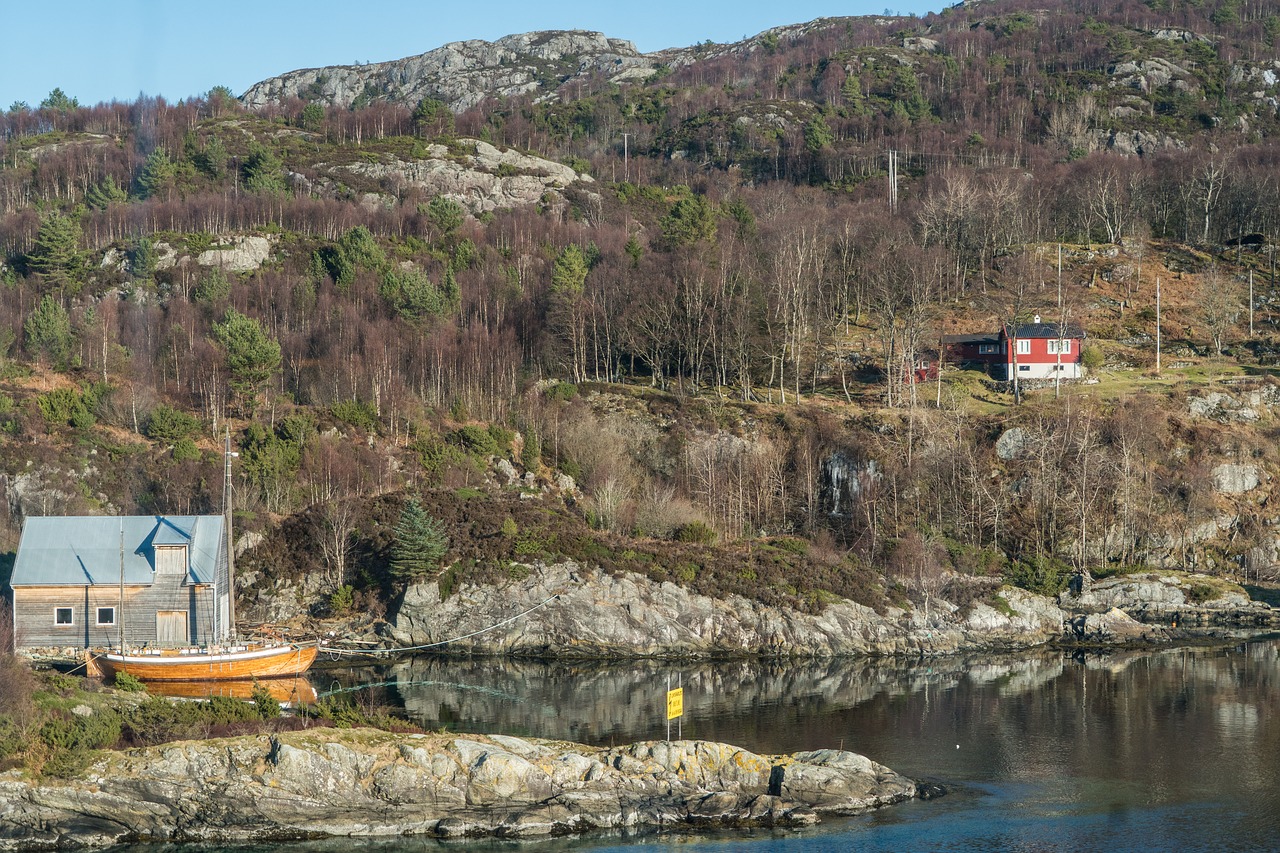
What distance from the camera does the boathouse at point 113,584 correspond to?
45125 millimetres

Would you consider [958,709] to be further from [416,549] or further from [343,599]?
[343,599]

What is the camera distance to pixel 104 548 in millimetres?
46062

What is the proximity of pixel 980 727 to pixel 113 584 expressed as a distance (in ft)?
100

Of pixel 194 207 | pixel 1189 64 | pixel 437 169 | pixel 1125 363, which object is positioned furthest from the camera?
pixel 1189 64

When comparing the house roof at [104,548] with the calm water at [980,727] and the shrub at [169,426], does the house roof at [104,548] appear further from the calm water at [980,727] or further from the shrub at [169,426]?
the shrub at [169,426]

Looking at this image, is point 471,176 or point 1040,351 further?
point 471,176

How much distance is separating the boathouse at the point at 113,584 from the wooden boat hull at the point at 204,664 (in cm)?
240

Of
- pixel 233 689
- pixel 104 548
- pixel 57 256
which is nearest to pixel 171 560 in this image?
pixel 104 548

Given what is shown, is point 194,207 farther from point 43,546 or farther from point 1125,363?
point 1125,363

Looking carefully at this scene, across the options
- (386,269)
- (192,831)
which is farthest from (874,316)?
(192,831)

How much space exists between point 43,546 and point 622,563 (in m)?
22.5

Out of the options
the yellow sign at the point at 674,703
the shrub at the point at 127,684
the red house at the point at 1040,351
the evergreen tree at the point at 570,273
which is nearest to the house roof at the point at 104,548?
the shrub at the point at 127,684

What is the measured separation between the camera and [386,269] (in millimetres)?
90500

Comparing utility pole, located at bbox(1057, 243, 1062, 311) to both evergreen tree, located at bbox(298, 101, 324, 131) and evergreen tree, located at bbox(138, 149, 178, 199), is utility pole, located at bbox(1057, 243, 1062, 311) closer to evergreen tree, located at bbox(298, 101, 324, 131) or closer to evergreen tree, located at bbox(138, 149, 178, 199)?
evergreen tree, located at bbox(138, 149, 178, 199)
